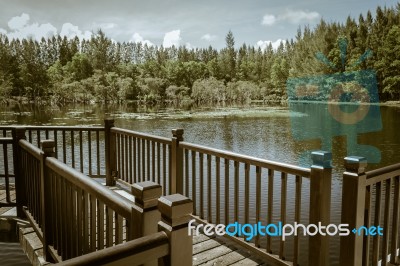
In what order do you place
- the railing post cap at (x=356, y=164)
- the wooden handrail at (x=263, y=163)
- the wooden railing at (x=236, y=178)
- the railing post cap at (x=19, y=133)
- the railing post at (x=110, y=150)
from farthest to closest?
1. the railing post at (x=110, y=150)
2. the railing post cap at (x=19, y=133)
3. the wooden handrail at (x=263, y=163)
4. the wooden railing at (x=236, y=178)
5. the railing post cap at (x=356, y=164)

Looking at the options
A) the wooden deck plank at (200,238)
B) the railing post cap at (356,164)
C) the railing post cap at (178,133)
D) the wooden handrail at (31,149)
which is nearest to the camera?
the railing post cap at (356,164)

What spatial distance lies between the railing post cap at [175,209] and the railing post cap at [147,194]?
0.20 feet

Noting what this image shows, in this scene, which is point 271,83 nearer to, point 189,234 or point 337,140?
point 337,140

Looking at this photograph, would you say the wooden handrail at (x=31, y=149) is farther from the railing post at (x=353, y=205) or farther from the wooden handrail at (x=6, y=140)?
the railing post at (x=353, y=205)

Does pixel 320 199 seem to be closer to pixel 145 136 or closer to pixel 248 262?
pixel 248 262

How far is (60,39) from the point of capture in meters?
99.1

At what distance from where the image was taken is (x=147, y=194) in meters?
1.51

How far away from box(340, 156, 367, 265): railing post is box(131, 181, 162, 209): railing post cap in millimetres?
1534

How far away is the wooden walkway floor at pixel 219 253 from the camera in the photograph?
10.3 feet

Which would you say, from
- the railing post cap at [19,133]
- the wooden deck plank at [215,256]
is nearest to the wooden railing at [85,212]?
the railing post cap at [19,133]

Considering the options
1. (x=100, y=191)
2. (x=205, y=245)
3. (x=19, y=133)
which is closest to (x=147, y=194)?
(x=100, y=191)

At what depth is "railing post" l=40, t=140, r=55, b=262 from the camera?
285cm

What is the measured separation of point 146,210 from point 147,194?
0.08 meters

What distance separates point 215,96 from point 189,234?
69.9 m
